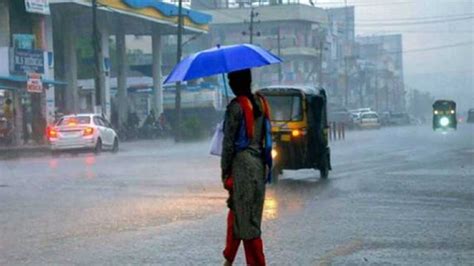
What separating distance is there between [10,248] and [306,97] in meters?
10.6

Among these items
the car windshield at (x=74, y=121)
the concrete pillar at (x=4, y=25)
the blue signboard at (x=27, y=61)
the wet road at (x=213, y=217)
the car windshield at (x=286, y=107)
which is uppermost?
the concrete pillar at (x=4, y=25)

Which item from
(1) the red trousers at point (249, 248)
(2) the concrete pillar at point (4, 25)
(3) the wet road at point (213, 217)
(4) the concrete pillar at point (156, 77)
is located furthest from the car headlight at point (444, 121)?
(1) the red trousers at point (249, 248)

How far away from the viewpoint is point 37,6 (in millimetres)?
46312

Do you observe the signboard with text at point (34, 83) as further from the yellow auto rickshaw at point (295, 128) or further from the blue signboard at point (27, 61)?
the yellow auto rickshaw at point (295, 128)

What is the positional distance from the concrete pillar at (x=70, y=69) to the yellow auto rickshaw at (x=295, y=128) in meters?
37.2

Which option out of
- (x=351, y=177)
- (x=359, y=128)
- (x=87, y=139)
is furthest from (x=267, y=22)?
(x=351, y=177)

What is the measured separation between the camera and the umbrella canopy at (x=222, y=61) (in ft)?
25.5

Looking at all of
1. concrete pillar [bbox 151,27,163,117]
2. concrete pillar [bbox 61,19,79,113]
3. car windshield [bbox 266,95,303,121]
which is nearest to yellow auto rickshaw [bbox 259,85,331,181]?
car windshield [bbox 266,95,303,121]

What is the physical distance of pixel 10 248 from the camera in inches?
405

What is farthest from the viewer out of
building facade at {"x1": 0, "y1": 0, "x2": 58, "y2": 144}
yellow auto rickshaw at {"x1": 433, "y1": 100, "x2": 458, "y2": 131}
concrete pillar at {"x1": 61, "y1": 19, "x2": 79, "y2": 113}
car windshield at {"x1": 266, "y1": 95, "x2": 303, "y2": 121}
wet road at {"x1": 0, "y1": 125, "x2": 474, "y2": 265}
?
yellow auto rickshaw at {"x1": 433, "y1": 100, "x2": 458, "y2": 131}

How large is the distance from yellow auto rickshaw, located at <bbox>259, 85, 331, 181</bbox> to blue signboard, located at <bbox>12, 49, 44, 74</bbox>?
27.4m

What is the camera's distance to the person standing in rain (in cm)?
741

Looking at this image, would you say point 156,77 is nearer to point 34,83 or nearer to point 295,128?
point 34,83

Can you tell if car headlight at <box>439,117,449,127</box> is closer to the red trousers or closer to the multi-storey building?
the red trousers
